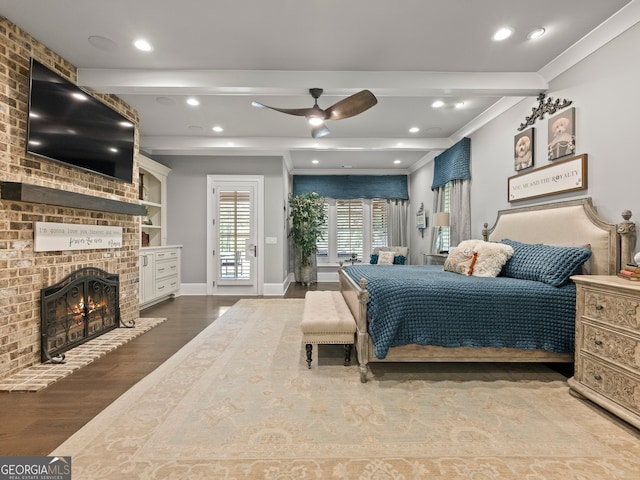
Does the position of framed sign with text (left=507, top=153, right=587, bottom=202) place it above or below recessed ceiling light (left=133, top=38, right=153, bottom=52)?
below

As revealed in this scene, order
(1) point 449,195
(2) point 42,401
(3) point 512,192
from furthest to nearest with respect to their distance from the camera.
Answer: (1) point 449,195
(3) point 512,192
(2) point 42,401

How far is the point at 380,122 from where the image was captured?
4.58 meters

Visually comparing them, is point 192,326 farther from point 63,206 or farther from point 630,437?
point 630,437

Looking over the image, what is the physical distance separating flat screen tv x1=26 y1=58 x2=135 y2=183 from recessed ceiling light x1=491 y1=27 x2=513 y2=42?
3.89 m

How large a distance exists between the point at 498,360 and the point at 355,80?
9.61 ft

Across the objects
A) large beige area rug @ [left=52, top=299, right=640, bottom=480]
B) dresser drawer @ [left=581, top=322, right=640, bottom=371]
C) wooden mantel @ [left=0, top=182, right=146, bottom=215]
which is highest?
wooden mantel @ [left=0, top=182, right=146, bottom=215]

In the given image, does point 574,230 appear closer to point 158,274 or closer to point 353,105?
point 353,105

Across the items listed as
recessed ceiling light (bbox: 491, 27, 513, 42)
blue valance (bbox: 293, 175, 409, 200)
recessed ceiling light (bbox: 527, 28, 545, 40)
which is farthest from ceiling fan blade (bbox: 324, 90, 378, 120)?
blue valance (bbox: 293, 175, 409, 200)

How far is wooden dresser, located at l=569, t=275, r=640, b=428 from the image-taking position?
177 centimetres

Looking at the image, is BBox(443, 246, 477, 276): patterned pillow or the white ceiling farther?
BBox(443, 246, 477, 276): patterned pillow

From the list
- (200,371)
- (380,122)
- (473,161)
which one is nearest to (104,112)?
(200,371)

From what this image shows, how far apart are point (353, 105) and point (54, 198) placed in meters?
2.82

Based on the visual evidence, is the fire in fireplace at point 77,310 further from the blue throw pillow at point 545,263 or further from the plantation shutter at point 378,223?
the plantation shutter at point 378,223

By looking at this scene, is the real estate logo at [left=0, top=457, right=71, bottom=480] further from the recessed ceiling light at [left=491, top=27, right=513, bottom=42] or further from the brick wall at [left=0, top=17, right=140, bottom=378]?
the recessed ceiling light at [left=491, top=27, right=513, bottom=42]
